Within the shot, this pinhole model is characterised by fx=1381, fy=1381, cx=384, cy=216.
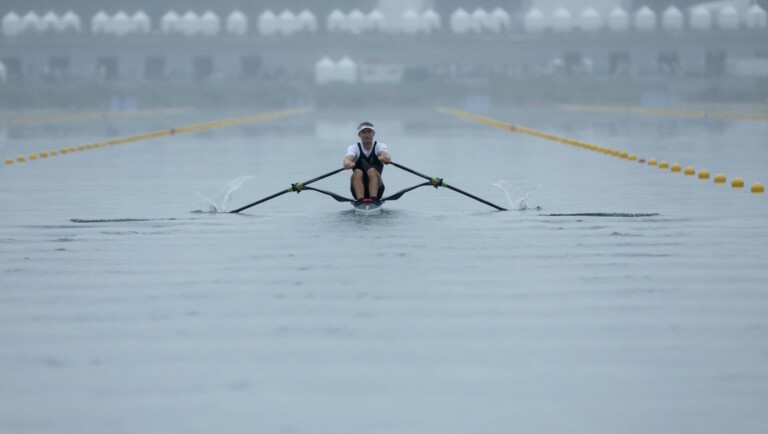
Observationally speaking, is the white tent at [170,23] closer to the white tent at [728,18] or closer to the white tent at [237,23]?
the white tent at [237,23]

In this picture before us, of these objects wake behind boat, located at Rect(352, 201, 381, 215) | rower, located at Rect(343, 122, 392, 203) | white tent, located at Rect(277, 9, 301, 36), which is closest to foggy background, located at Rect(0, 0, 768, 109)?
white tent, located at Rect(277, 9, 301, 36)

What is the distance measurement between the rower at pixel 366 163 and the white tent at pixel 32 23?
103 meters

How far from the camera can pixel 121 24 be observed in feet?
383

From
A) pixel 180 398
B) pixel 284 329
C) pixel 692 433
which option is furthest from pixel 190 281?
pixel 692 433

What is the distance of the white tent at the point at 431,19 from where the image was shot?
11806 cm

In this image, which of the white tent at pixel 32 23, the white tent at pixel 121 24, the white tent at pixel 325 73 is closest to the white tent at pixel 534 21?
the white tent at pixel 325 73

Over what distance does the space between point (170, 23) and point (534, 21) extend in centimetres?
3112

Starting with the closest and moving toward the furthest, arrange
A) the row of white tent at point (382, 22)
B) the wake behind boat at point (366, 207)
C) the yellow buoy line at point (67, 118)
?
1. the wake behind boat at point (366, 207)
2. the yellow buoy line at point (67, 118)
3. the row of white tent at point (382, 22)

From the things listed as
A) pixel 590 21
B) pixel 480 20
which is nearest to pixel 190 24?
pixel 480 20

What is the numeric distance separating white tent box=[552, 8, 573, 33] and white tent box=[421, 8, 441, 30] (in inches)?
393

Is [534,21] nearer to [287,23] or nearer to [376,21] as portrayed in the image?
[376,21]

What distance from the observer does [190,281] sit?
1066 centimetres

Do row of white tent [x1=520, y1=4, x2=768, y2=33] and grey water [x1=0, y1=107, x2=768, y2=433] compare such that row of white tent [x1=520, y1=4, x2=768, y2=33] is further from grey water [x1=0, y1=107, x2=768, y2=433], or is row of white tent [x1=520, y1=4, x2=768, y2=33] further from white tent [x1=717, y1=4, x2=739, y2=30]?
grey water [x1=0, y1=107, x2=768, y2=433]

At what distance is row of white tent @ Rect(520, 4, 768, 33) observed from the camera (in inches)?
4493
